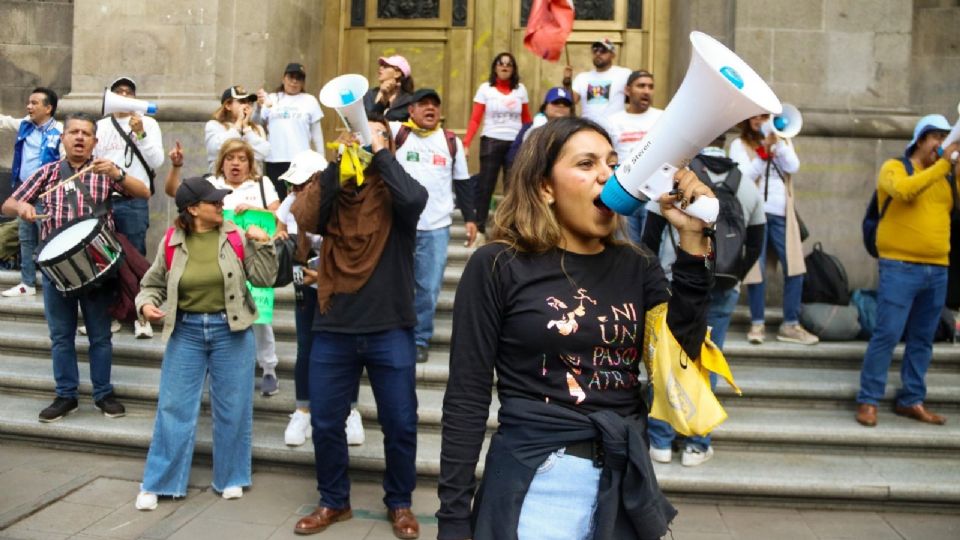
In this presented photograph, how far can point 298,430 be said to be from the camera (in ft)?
21.0

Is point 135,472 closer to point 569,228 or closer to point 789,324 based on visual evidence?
point 569,228

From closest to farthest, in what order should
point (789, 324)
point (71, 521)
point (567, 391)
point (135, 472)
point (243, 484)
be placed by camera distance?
point (567, 391)
point (71, 521)
point (243, 484)
point (135, 472)
point (789, 324)

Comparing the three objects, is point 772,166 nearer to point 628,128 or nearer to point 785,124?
point 785,124

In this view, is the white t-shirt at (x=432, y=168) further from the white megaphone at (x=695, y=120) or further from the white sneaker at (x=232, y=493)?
the white megaphone at (x=695, y=120)

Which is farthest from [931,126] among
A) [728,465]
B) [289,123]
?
[289,123]

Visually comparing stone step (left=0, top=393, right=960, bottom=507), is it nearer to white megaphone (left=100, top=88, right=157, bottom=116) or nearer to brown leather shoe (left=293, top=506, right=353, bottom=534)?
brown leather shoe (left=293, top=506, right=353, bottom=534)

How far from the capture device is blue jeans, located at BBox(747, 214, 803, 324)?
7828mm

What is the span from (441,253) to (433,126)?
98 centimetres

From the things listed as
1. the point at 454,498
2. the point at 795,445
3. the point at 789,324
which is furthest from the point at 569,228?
the point at 789,324

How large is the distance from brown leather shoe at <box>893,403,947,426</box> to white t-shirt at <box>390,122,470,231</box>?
3643mm

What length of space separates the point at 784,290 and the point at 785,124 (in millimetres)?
1368

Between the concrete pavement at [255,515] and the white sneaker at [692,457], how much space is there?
11.0 inches

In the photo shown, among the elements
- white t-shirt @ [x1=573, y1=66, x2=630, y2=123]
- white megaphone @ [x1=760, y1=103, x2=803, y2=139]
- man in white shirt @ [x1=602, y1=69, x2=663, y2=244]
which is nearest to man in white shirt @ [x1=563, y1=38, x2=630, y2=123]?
white t-shirt @ [x1=573, y1=66, x2=630, y2=123]

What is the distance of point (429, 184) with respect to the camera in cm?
744
